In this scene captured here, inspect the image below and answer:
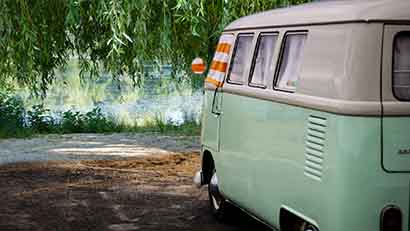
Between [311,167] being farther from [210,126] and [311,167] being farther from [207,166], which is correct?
[207,166]

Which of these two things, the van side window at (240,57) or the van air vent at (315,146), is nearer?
the van air vent at (315,146)

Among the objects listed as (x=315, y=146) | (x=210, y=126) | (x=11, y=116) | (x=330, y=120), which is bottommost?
(x=11, y=116)

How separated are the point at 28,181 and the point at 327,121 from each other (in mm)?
6671

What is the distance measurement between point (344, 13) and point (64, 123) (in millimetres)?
13031

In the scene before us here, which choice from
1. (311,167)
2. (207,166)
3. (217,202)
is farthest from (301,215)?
(207,166)

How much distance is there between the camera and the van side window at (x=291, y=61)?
19.4 ft

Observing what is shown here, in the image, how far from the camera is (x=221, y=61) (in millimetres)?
8031

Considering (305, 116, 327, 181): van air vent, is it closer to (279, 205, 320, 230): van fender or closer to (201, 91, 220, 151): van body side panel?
(279, 205, 320, 230): van fender

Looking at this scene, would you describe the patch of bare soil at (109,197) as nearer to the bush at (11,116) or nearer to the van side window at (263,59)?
the van side window at (263,59)

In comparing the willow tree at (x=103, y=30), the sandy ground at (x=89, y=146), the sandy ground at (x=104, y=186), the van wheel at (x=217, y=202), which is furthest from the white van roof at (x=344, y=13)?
the sandy ground at (x=89, y=146)

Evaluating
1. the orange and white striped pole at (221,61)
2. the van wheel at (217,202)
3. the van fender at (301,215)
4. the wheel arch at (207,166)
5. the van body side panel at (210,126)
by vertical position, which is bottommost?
the van wheel at (217,202)

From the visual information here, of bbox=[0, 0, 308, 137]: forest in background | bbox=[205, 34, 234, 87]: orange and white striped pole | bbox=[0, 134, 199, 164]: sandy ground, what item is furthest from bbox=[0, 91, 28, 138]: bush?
bbox=[205, 34, 234, 87]: orange and white striped pole

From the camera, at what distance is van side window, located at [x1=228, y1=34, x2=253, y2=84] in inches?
288

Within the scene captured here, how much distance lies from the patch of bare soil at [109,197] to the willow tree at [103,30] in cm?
132
